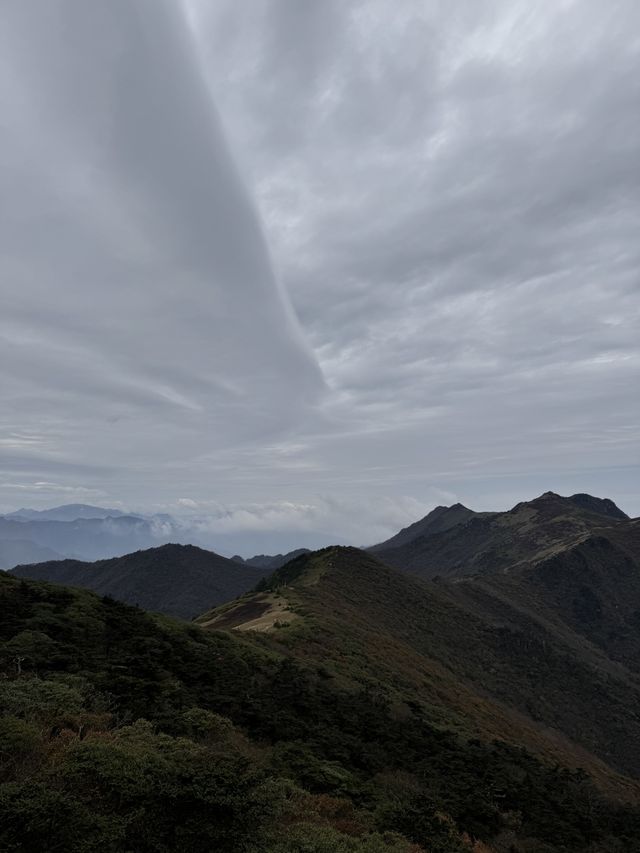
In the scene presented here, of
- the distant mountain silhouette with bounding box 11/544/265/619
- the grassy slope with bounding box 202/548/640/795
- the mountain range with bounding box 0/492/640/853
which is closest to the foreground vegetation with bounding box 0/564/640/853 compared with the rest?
the mountain range with bounding box 0/492/640/853

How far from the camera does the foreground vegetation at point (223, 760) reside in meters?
10.5

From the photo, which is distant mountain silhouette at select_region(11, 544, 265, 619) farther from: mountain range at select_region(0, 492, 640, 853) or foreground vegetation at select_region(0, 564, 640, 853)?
foreground vegetation at select_region(0, 564, 640, 853)

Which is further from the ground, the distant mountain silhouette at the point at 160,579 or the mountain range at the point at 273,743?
the distant mountain silhouette at the point at 160,579

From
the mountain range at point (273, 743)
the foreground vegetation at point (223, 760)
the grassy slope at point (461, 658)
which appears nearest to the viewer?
the foreground vegetation at point (223, 760)

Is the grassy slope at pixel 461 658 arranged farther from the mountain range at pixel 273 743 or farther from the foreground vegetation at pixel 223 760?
the foreground vegetation at pixel 223 760

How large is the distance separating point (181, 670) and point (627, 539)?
184m

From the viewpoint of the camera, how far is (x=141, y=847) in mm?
9719

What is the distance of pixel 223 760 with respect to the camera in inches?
A: 521

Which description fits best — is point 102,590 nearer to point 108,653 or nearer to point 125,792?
point 108,653

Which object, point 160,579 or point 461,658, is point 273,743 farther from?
point 160,579

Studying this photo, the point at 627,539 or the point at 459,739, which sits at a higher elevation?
the point at 627,539

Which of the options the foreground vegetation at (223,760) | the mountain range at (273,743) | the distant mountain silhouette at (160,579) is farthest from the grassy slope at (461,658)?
the distant mountain silhouette at (160,579)

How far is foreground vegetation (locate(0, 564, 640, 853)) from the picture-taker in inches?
415

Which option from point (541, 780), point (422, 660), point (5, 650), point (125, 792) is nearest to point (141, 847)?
point (125, 792)
